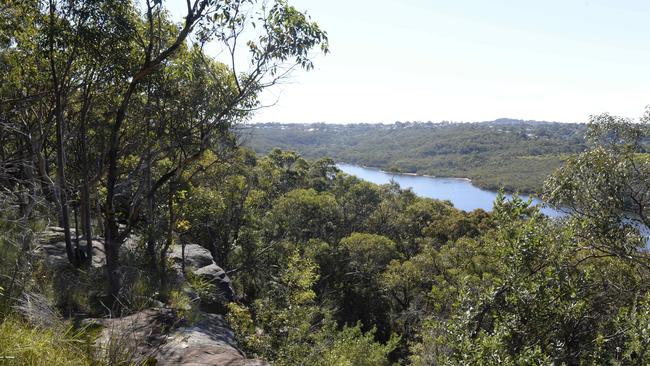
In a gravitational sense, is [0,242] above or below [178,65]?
below

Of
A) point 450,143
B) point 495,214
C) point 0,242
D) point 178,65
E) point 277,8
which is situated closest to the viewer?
point 495,214

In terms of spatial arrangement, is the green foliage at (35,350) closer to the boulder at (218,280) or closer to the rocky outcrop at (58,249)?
the rocky outcrop at (58,249)

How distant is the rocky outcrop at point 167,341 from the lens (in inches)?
171

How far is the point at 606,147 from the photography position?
906 centimetres

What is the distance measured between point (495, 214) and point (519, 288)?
1.20 meters

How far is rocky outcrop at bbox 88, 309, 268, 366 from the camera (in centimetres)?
435

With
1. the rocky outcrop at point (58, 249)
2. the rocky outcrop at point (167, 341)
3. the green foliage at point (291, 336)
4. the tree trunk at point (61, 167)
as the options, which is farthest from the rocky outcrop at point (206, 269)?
the rocky outcrop at point (167, 341)

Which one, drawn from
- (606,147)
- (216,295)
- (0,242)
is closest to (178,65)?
(0,242)

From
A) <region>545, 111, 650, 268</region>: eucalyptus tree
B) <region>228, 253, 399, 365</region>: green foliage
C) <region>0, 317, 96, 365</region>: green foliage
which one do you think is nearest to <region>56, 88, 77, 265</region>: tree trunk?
<region>228, 253, 399, 365</region>: green foliage

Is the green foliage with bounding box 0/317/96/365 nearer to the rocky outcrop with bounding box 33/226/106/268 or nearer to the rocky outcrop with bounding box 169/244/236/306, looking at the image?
the rocky outcrop with bounding box 33/226/106/268

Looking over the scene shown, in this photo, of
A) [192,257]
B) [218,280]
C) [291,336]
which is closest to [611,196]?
[291,336]

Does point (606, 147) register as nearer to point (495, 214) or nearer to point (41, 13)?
point (495, 214)

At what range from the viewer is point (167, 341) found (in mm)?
5008

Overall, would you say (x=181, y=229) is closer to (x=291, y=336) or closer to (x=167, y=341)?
(x=291, y=336)
